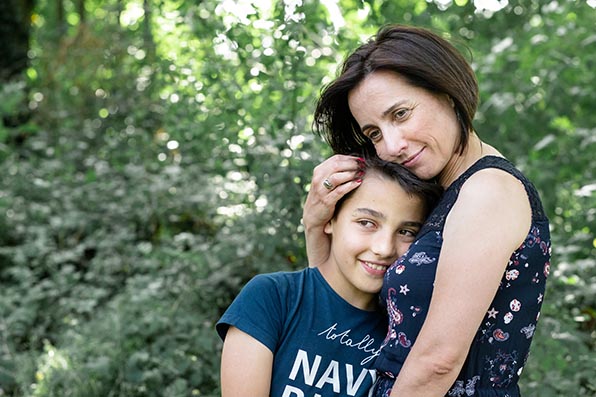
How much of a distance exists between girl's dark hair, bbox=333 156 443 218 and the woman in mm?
24

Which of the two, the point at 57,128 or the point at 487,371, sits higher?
the point at 487,371

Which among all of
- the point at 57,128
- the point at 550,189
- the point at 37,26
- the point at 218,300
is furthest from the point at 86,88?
the point at 550,189

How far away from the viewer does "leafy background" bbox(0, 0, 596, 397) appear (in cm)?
389

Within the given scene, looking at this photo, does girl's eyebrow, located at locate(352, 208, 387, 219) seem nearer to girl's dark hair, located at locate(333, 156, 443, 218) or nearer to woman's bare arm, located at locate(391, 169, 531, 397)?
girl's dark hair, located at locate(333, 156, 443, 218)

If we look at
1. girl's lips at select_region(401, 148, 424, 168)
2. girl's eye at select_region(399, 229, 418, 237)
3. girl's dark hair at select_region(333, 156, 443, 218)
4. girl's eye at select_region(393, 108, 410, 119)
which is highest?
girl's eye at select_region(393, 108, 410, 119)

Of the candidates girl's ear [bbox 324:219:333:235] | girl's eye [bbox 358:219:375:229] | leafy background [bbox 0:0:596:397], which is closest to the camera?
girl's eye [bbox 358:219:375:229]

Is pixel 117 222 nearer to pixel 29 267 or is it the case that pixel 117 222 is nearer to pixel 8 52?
pixel 29 267

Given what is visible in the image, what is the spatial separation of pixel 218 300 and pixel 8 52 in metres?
4.05

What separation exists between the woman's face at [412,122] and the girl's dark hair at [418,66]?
2cm

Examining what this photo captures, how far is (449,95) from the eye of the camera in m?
2.28

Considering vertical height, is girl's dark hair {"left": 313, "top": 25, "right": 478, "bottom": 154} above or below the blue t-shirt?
above

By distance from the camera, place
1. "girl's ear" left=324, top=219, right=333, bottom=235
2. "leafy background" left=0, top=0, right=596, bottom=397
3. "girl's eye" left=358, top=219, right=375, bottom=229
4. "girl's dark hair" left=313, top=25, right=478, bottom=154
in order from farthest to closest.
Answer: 1. "leafy background" left=0, top=0, right=596, bottom=397
2. "girl's ear" left=324, top=219, right=333, bottom=235
3. "girl's eye" left=358, top=219, right=375, bottom=229
4. "girl's dark hair" left=313, top=25, right=478, bottom=154

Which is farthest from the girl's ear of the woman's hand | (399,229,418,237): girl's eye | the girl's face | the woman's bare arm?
the woman's bare arm

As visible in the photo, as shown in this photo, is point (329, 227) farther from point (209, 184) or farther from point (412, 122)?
point (209, 184)
